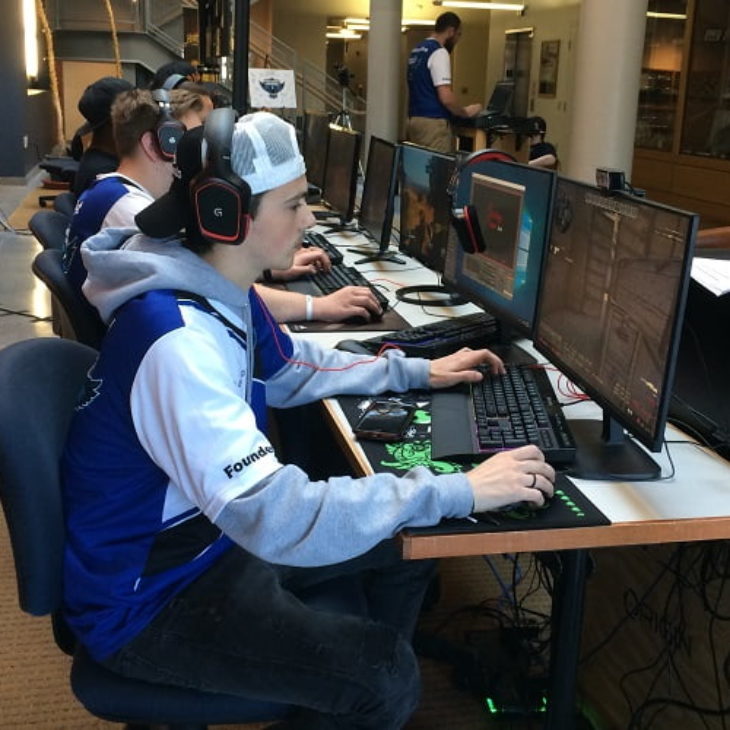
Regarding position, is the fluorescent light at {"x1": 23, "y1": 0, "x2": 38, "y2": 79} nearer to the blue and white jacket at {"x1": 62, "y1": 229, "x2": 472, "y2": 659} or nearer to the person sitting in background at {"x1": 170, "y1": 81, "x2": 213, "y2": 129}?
the person sitting in background at {"x1": 170, "y1": 81, "x2": 213, "y2": 129}

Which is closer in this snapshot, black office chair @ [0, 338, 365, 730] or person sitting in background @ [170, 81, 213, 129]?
black office chair @ [0, 338, 365, 730]

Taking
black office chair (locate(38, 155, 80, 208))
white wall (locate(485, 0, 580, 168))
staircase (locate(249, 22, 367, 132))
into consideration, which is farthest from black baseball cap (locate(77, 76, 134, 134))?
staircase (locate(249, 22, 367, 132))

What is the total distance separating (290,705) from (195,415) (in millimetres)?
456

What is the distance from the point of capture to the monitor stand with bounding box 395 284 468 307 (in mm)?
2635

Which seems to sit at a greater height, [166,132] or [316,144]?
[166,132]

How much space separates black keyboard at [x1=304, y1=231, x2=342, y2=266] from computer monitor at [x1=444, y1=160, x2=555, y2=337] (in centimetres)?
95

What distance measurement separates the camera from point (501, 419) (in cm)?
158

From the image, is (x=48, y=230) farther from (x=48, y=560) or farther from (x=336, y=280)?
(x=48, y=560)

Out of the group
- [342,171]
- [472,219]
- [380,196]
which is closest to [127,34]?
[342,171]

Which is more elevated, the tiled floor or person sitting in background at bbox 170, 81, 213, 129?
person sitting in background at bbox 170, 81, 213, 129

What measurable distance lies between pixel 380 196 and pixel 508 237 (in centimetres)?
134

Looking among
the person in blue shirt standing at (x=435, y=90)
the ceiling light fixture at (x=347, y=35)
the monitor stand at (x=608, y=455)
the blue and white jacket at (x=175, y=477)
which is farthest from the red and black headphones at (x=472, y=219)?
the ceiling light fixture at (x=347, y=35)

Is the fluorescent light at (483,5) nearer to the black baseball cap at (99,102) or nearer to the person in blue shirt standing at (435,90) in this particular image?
the person in blue shirt standing at (435,90)

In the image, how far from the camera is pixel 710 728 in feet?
5.55
